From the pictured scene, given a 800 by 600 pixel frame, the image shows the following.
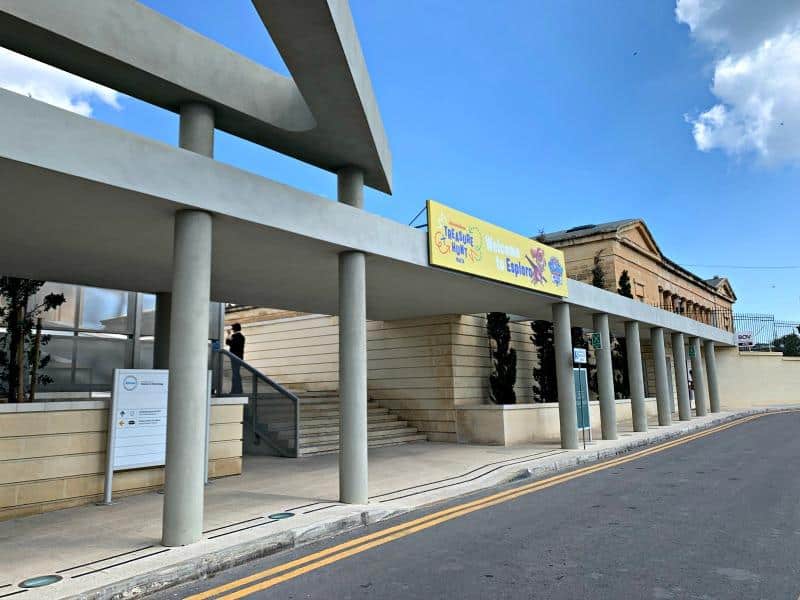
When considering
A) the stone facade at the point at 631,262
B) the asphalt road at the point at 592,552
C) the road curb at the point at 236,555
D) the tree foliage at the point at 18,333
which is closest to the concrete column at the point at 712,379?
the stone facade at the point at 631,262

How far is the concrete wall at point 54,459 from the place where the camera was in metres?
6.98

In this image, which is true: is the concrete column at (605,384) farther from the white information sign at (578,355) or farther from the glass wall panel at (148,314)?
the glass wall panel at (148,314)

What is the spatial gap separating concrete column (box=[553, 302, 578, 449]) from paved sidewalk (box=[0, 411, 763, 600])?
1489 millimetres

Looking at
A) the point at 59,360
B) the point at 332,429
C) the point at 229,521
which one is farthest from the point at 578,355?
the point at 59,360

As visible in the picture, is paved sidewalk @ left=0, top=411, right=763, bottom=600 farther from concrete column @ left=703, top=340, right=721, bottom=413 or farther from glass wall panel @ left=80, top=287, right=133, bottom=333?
concrete column @ left=703, top=340, right=721, bottom=413

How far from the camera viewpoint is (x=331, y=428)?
1438 centimetres

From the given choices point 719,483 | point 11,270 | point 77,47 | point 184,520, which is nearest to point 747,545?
point 719,483

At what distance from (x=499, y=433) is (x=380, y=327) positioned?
4.85m

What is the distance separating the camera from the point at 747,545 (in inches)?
215

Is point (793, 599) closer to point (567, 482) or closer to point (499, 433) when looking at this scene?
point (567, 482)

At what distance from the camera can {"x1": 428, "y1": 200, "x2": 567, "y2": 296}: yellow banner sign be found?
9.24 m

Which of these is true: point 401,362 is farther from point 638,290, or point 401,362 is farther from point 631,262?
point 638,290

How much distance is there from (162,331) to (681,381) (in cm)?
1855

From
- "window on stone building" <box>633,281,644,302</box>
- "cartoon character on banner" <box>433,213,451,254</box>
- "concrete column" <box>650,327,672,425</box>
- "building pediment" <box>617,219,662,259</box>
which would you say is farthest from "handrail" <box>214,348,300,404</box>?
"window on stone building" <box>633,281,644,302</box>
